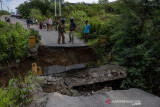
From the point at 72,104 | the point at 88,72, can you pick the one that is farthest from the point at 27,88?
the point at 88,72

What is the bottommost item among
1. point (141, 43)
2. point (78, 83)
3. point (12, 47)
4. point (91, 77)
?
point (78, 83)

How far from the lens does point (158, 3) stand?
5984 mm

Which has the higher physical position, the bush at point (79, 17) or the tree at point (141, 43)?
the bush at point (79, 17)

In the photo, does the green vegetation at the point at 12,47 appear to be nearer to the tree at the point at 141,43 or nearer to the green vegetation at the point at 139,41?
the green vegetation at the point at 139,41

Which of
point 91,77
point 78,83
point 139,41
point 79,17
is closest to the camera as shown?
point 78,83

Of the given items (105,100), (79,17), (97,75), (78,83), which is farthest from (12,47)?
(79,17)

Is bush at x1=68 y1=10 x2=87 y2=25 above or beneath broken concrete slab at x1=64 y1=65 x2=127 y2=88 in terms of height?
above

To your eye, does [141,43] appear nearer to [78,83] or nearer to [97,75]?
[97,75]

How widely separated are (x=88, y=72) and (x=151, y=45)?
10.7ft

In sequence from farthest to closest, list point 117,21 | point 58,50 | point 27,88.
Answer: point 58,50
point 117,21
point 27,88

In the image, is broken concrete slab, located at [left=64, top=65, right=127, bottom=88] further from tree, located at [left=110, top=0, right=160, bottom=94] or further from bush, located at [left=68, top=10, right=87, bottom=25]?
bush, located at [left=68, top=10, right=87, bottom=25]

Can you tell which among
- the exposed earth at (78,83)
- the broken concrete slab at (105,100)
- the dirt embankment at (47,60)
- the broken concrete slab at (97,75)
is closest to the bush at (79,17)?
the exposed earth at (78,83)

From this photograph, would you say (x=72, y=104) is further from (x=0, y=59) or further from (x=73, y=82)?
(x=0, y=59)

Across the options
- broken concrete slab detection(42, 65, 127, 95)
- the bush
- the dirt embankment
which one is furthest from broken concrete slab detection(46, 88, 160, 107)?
the bush
